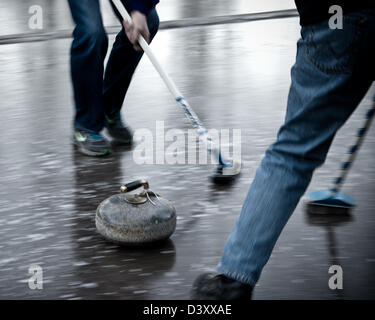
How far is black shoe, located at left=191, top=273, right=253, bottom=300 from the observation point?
249cm

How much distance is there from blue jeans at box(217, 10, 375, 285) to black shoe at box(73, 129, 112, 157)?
78.2 inches

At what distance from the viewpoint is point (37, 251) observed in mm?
3199

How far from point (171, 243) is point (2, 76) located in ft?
11.9

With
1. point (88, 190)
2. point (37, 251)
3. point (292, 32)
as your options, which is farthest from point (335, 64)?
point (292, 32)

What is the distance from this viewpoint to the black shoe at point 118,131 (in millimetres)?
4598

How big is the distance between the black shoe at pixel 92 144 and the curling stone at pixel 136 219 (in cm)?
117

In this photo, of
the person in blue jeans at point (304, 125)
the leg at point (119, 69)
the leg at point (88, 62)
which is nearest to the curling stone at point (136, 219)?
the person in blue jeans at point (304, 125)

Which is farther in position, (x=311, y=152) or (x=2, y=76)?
(x=2, y=76)

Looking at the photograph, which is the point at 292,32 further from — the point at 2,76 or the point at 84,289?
the point at 84,289

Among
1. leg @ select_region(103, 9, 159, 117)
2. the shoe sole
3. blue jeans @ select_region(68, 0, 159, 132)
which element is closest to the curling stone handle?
the shoe sole

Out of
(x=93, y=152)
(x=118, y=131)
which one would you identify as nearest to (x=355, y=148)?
(x=93, y=152)

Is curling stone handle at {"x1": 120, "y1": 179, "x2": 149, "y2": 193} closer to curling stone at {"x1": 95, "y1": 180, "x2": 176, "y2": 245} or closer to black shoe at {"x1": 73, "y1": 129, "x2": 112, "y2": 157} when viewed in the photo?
curling stone at {"x1": 95, "y1": 180, "x2": 176, "y2": 245}

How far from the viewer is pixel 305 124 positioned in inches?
95.5
